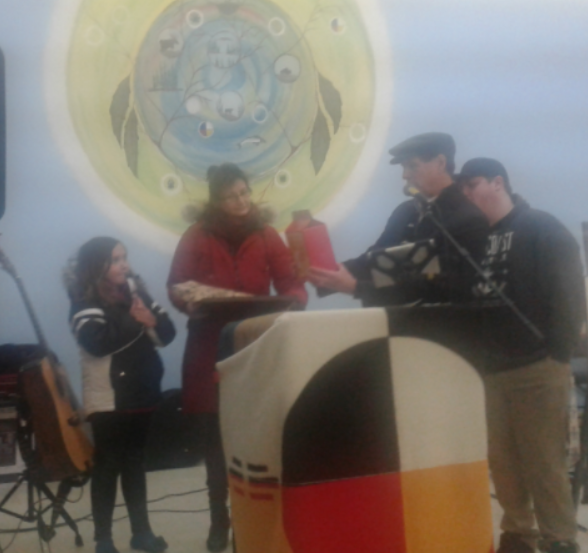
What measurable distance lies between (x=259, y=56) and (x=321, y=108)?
1.05 feet

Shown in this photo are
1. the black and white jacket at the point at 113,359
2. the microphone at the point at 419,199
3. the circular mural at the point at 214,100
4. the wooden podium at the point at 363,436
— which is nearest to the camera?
the wooden podium at the point at 363,436

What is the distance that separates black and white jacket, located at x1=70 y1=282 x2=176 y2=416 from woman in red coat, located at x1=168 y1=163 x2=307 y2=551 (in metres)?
0.15

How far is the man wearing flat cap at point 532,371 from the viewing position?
1.67 m

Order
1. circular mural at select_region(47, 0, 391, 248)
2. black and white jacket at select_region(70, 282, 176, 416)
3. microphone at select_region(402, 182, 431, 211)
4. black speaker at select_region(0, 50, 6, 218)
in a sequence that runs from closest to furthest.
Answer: microphone at select_region(402, 182, 431, 211) < black and white jacket at select_region(70, 282, 176, 416) < black speaker at select_region(0, 50, 6, 218) < circular mural at select_region(47, 0, 391, 248)

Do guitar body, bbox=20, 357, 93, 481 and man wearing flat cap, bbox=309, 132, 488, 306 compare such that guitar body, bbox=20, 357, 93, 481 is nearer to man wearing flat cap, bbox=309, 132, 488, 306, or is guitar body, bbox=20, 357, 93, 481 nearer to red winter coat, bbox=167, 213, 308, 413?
red winter coat, bbox=167, 213, 308, 413

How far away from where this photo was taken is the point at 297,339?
102cm

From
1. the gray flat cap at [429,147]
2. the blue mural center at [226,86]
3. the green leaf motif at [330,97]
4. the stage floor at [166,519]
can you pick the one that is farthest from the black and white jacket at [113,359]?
the green leaf motif at [330,97]

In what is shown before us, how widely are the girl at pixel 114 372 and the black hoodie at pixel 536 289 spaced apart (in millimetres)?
1033

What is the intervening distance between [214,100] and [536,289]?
4.64 feet

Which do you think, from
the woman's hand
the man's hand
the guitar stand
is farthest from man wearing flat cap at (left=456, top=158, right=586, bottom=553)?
the guitar stand

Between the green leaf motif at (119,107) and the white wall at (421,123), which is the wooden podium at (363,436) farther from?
the green leaf motif at (119,107)

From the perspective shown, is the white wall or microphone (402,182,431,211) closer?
microphone (402,182,431,211)

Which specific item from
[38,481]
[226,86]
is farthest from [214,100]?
[38,481]

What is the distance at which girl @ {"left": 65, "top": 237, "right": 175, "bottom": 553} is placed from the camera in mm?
1871
